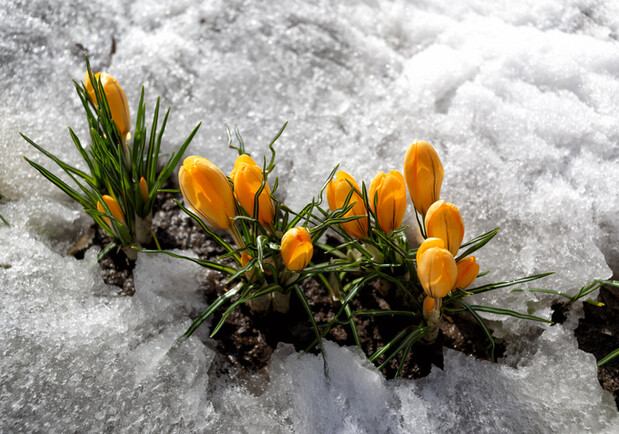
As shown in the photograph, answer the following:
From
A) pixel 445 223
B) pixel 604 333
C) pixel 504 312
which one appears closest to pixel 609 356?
pixel 604 333

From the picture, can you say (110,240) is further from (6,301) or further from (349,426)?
(349,426)

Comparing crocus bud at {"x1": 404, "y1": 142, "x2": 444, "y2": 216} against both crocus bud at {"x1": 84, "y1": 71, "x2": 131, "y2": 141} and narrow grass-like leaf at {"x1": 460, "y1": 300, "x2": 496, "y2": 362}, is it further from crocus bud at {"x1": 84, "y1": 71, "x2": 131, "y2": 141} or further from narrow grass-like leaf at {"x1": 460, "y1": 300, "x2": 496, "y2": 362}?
crocus bud at {"x1": 84, "y1": 71, "x2": 131, "y2": 141}

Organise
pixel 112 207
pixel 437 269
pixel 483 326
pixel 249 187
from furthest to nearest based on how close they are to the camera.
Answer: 1. pixel 112 207
2. pixel 483 326
3. pixel 249 187
4. pixel 437 269

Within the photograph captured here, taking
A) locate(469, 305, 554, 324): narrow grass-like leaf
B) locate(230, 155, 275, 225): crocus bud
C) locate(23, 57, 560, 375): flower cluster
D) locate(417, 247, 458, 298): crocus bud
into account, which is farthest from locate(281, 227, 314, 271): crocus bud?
locate(469, 305, 554, 324): narrow grass-like leaf

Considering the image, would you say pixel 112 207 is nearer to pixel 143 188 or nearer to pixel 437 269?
pixel 143 188

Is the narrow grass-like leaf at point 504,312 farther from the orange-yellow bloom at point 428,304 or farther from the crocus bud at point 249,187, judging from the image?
the crocus bud at point 249,187

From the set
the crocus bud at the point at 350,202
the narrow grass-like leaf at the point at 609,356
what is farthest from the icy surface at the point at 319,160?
the crocus bud at the point at 350,202
